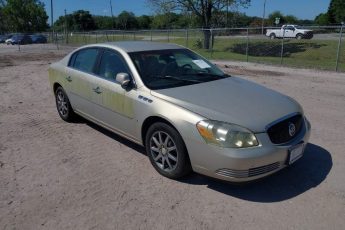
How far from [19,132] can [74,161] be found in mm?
1867

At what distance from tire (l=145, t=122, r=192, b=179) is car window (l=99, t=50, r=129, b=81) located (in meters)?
1.02

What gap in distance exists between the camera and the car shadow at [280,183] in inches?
155

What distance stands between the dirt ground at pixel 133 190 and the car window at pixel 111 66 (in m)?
1.05

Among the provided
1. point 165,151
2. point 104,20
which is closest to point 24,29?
point 104,20

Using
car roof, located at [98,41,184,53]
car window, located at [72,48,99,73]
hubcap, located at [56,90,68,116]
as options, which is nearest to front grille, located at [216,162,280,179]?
car roof, located at [98,41,184,53]

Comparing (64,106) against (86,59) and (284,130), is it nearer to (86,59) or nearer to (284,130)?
(86,59)

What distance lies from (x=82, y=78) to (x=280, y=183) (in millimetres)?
3327

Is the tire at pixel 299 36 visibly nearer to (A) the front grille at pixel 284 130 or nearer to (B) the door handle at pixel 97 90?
(B) the door handle at pixel 97 90

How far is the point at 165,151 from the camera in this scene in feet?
14.1

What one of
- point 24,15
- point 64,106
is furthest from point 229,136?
point 24,15

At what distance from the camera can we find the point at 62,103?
6.75m

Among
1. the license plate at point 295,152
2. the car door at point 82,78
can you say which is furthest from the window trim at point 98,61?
the license plate at point 295,152

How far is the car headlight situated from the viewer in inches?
145

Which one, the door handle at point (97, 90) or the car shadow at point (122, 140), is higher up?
the door handle at point (97, 90)
